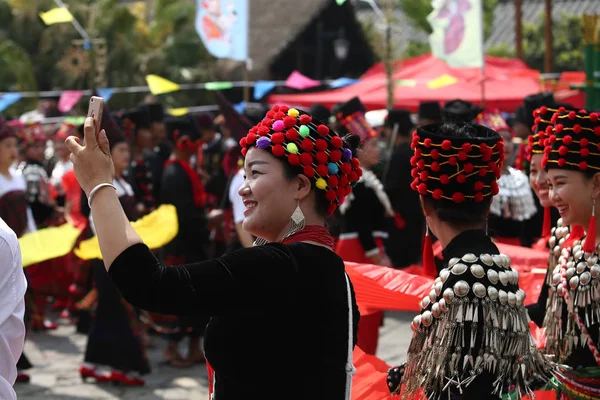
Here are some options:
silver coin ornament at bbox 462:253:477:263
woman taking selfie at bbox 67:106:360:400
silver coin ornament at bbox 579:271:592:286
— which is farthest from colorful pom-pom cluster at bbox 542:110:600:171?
woman taking selfie at bbox 67:106:360:400

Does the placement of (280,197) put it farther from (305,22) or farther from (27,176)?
(305,22)

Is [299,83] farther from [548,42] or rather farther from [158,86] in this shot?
[548,42]

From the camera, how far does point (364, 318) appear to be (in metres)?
6.15

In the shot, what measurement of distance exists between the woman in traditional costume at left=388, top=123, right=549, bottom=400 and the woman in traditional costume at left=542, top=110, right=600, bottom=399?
1.48ft

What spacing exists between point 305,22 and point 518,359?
91.7ft

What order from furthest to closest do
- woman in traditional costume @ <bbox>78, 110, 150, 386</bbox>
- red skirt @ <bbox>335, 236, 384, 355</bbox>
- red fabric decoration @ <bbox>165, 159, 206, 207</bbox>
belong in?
red fabric decoration @ <bbox>165, 159, 206, 207</bbox> < woman in traditional costume @ <bbox>78, 110, 150, 386</bbox> < red skirt @ <bbox>335, 236, 384, 355</bbox>

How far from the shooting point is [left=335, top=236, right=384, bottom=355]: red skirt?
6242 mm

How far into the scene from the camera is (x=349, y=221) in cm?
707

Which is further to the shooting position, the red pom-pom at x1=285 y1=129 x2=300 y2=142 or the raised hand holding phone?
the red pom-pom at x1=285 y1=129 x2=300 y2=142

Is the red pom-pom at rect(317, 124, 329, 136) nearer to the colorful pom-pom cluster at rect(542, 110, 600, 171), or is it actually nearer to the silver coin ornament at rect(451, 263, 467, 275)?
the silver coin ornament at rect(451, 263, 467, 275)

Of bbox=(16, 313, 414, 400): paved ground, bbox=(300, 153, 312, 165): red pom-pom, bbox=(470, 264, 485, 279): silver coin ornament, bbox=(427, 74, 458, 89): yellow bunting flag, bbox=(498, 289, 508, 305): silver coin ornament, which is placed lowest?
bbox=(16, 313, 414, 400): paved ground

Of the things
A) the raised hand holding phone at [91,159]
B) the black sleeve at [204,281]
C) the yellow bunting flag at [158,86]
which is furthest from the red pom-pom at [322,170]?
the yellow bunting flag at [158,86]

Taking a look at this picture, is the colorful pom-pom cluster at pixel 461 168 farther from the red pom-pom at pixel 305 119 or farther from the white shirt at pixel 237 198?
the white shirt at pixel 237 198

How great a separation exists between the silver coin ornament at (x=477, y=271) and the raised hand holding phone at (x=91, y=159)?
1.30 metres
